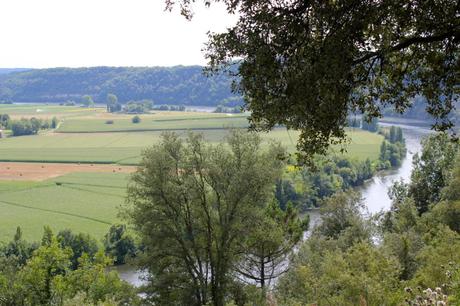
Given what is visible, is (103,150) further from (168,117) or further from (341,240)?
(341,240)

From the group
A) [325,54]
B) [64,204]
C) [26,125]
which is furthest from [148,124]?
[325,54]

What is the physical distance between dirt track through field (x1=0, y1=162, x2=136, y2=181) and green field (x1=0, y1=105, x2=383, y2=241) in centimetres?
256

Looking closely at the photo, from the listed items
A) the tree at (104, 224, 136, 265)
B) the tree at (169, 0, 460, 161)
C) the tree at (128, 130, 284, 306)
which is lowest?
the tree at (104, 224, 136, 265)

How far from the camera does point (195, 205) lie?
21109 millimetres

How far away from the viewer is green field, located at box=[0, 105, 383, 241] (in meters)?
54.9

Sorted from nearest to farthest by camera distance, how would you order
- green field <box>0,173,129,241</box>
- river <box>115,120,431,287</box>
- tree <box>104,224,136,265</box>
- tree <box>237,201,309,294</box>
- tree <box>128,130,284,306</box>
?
tree <box>128,130,284,306</box>
tree <box>237,201,309,294</box>
river <box>115,120,431,287</box>
tree <box>104,224,136,265</box>
green field <box>0,173,129,241</box>

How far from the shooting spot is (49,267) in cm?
2081

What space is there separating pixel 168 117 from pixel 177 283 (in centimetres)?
12949

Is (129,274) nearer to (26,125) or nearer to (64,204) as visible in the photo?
(64,204)

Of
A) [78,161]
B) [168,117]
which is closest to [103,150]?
[78,161]

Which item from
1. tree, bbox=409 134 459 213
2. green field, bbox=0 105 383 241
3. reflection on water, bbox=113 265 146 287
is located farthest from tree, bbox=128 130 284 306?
tree, bbox=409 134 459 213

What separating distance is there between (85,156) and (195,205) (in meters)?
74.2

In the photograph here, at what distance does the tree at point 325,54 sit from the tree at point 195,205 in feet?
40.6

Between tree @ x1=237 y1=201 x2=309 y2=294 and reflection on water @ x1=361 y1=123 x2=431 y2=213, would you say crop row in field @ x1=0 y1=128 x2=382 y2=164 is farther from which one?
tree @ x1=237 y1=201 x2=309 y2=294
